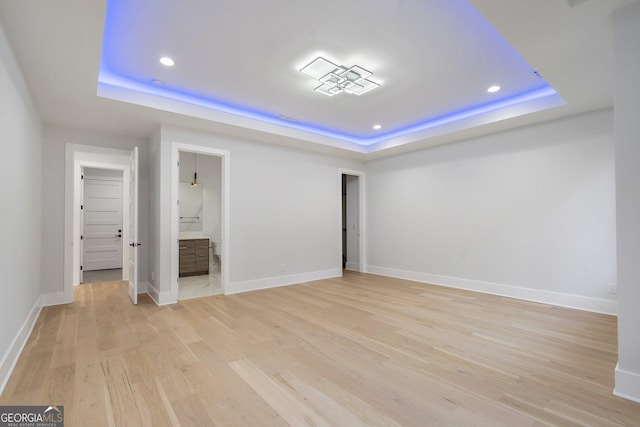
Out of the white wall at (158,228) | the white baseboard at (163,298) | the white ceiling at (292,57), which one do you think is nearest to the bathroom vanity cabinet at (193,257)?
the white wall at (158,228)

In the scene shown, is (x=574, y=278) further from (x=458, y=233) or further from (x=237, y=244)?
(x=237, y=244)

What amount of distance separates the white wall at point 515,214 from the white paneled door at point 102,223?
6732 mm

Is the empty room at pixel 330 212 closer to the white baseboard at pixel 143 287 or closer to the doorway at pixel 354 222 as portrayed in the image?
the white baseboard at pixel 143 287

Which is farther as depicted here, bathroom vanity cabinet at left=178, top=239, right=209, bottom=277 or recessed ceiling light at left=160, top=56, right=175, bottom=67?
bathroom vanity cabinet at left=178, top=239, right=209, bottom=277

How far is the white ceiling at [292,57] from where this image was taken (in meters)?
2.20

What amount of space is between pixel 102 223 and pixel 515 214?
8.90 metres

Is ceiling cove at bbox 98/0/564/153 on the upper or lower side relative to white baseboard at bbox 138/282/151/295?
upper

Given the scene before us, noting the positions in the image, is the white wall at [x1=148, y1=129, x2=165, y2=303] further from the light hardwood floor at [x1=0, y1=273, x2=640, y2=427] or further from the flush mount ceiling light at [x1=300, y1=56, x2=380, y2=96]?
the flush mount ceiling light at [x1=300, y1=56, x2=380, y2=96]

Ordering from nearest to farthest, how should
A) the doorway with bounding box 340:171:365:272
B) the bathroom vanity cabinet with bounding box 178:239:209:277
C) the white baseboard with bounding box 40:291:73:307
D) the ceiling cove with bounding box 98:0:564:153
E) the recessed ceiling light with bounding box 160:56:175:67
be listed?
1. the ceiling cove with bounding box 98:0:564:153
2. the recessed ceiling light with bounding box 160:56:175:67
3. the white baseboard with bounding box 40:291:73:307
4. the bathroom vanity cabinet with bounding box 178:239:209:277
5. the doorway with bounding box 340:171:365:272

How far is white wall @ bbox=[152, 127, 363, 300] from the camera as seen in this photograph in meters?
4.91

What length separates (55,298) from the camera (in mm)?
4258
